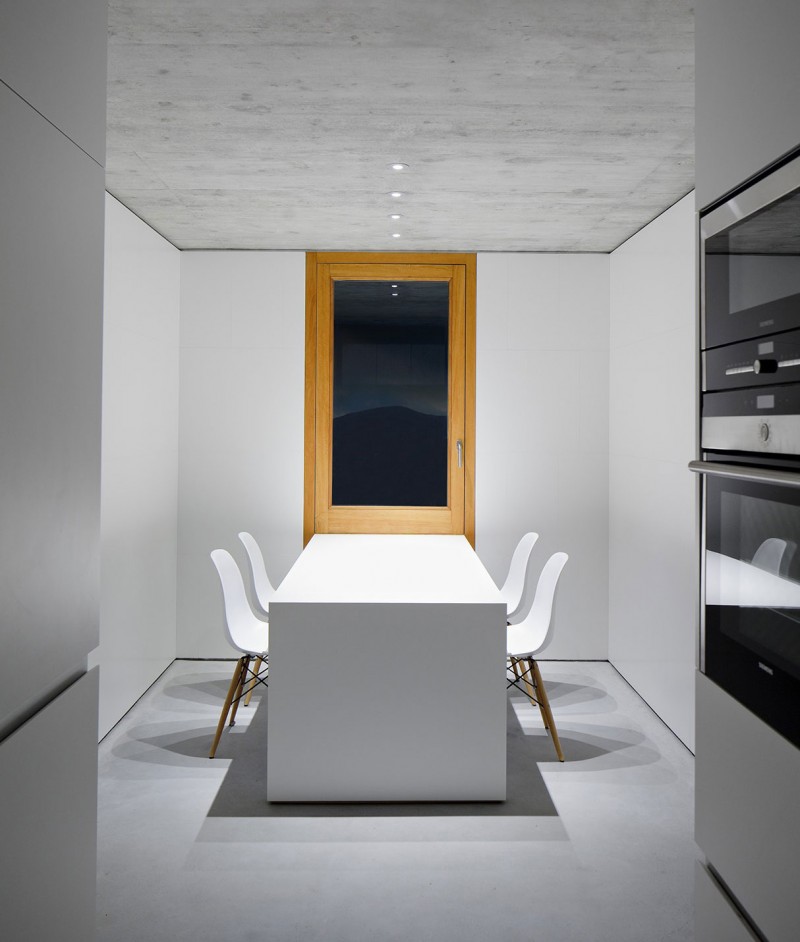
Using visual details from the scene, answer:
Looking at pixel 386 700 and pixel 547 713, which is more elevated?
pixel 386 700

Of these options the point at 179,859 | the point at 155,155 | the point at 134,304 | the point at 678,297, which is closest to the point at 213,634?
the point at 134,304

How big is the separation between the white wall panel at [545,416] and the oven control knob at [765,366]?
4192 millimetres

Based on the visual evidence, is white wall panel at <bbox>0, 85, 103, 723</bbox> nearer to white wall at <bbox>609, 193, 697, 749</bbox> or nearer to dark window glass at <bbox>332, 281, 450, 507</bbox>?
white wall at <bbox>609, 193, 697, 749</bbox>

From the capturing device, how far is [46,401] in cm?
114

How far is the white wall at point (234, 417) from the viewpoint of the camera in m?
5.35

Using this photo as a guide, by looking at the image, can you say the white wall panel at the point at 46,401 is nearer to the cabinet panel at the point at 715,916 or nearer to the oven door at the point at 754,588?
the oven door at the point at 754,588

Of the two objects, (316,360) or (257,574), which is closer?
(257,574)

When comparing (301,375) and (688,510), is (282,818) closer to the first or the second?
(688,510)

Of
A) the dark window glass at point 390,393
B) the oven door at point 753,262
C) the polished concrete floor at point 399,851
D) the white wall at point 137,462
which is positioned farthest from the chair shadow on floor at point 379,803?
the oven door at point 753,262

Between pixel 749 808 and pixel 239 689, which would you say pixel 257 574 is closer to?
pixel 239 689

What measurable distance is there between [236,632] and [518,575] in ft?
5.38

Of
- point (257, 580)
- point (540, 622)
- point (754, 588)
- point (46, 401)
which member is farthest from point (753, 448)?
point (257, 580)

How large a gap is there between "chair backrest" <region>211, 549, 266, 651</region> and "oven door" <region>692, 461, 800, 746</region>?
2724 mm

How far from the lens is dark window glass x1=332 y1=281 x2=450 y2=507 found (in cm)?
552
